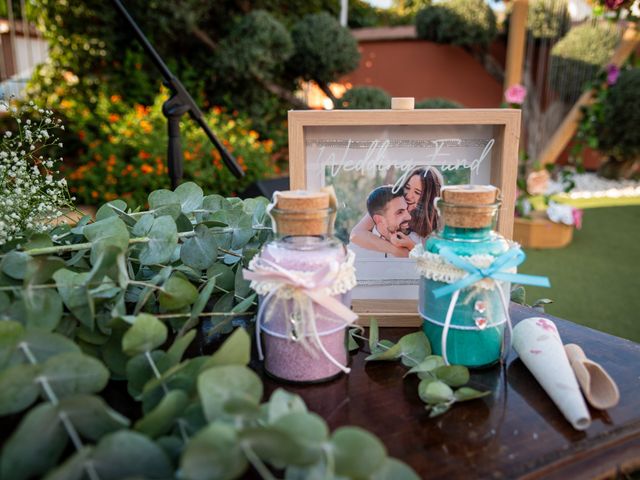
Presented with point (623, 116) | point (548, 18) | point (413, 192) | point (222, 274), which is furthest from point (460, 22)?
point (222, 274)

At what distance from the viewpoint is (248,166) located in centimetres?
370

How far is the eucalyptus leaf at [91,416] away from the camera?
0.43 metres

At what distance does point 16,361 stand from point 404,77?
22.6ft

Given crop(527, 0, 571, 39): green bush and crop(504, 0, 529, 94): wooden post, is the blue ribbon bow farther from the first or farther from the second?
crop(527, 0, 571, 39): green bush

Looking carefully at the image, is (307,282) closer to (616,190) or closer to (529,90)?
(616,190)

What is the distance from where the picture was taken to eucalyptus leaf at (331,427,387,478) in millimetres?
395

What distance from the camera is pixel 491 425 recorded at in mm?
545

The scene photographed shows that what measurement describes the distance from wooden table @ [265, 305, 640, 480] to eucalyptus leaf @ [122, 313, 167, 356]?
146 millimetres

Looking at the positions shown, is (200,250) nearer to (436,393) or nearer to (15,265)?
(15,265)

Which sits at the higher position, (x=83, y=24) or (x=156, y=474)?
(x=83, y=24)

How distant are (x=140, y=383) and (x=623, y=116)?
6.31 m

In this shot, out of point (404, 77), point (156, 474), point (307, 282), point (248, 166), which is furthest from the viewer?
point (404, 77)

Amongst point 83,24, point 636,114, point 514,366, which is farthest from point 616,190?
point 514,366

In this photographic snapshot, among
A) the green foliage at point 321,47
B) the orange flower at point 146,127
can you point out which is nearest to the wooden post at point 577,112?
the green foliage at point 321,47
